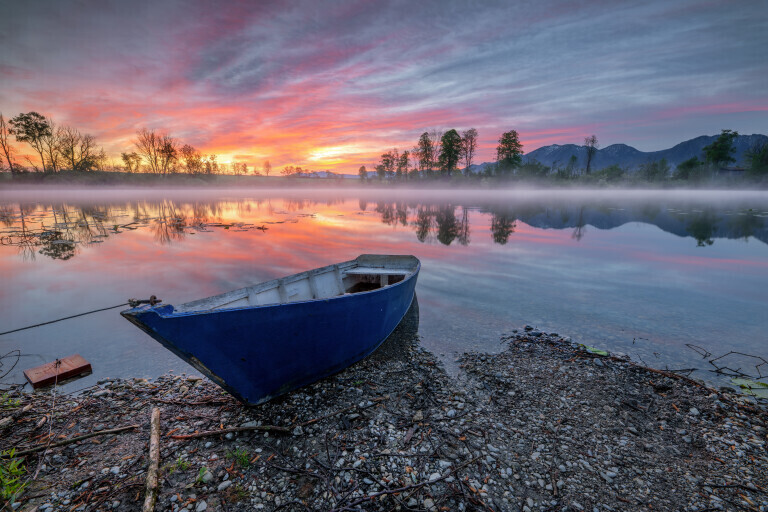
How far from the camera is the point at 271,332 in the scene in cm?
539

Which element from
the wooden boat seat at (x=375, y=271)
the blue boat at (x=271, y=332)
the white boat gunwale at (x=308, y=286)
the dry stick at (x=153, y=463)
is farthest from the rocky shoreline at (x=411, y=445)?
the wooden boat seat at (x=375, y=271)

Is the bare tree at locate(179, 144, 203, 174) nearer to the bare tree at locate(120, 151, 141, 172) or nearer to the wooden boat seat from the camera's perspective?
the bare tree at locate(120, 151, 141, 172)

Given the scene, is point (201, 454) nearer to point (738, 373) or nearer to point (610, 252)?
point (738, 373)

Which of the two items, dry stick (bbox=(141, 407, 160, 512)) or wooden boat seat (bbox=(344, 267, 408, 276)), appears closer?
dry stick (bbox=(141, 407, 160, 512))

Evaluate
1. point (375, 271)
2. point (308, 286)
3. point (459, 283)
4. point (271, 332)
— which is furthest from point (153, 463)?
point (459, 283)

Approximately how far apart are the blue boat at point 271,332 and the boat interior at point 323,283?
32 millimetres

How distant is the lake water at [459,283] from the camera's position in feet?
27.5

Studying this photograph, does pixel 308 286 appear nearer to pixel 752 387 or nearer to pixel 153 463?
pixel 153 463

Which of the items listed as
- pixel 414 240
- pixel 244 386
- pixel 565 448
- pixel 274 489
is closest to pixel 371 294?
pixel 244 386

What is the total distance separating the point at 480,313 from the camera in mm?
11031

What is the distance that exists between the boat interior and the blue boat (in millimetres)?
32

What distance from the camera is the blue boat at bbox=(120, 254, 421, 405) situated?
456 centimetres

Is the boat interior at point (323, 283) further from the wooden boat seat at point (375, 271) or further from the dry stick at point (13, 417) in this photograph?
the dry stick at point (13, 417)

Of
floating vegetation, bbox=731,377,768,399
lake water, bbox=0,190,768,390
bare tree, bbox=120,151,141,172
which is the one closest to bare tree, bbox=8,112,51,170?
bare tree, bbox=120,151,141,172
